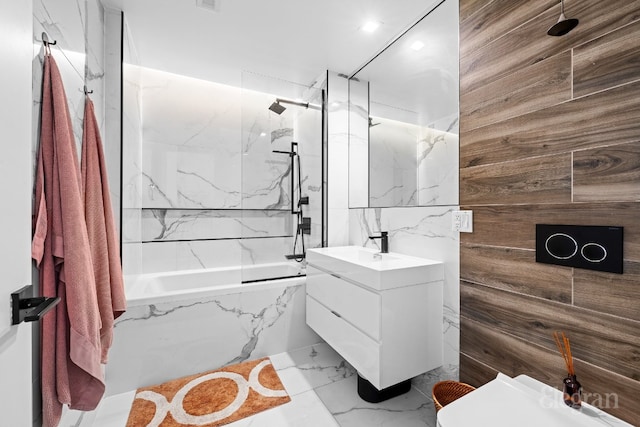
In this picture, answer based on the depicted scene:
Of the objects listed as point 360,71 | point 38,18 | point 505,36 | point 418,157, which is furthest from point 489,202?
point 38,18

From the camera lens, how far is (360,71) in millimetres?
2549

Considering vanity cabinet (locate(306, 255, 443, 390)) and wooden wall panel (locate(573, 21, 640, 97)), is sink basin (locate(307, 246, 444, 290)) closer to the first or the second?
vanity cabinet (locate(306, 255, 443, 390))

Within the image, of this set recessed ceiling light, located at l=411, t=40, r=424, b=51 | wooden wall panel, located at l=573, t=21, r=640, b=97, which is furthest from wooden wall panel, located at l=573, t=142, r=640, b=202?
recessed ceiling light, located at l=411, t=40, r=424, b=51

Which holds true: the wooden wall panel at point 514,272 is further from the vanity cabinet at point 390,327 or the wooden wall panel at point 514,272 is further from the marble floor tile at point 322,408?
the marble floor tile at point 322,408

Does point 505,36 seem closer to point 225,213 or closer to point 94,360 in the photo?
point 94,360

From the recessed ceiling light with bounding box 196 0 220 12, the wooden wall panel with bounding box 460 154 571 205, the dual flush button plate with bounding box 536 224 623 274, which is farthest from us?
the recessed ceiling light with bounding box 196 0 220 12

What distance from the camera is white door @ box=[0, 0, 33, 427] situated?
635mm

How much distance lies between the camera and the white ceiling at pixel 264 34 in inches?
72.0

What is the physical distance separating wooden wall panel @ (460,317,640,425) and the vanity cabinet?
0.18m

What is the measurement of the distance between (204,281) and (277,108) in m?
1.81

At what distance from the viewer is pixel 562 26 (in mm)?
1086

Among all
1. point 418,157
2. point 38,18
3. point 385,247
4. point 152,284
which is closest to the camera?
point 38,18

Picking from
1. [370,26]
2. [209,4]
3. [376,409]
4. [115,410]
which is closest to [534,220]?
[376,409]

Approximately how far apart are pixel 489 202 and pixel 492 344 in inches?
27.5
